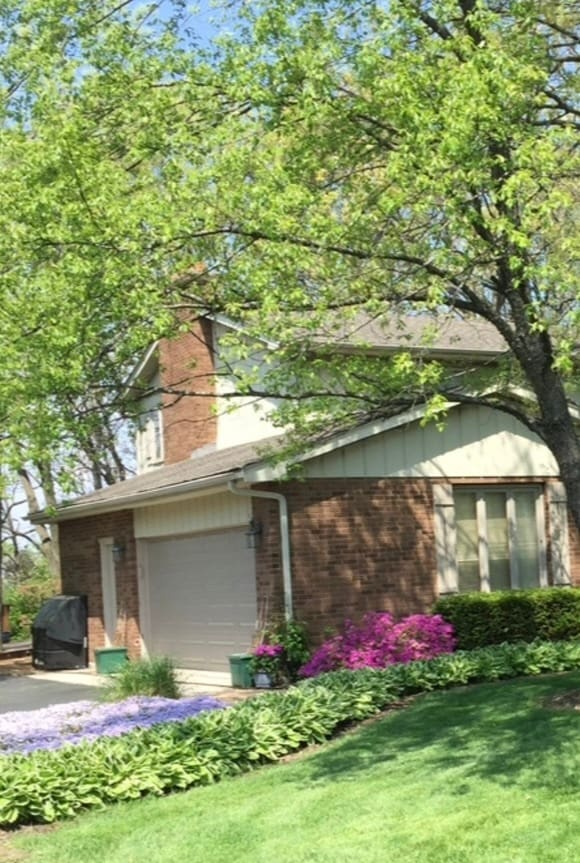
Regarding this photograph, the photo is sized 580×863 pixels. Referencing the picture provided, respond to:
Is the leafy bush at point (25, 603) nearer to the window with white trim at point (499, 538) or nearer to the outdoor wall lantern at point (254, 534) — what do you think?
the outdoor wall lantern at point (254, 534)

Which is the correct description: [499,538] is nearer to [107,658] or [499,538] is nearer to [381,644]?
[381,644]

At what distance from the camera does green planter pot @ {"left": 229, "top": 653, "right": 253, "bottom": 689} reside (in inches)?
607

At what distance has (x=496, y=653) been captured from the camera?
46.4 ft

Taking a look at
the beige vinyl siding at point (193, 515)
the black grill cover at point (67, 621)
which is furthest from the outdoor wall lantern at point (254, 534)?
the black grill cover at point (67, 621)

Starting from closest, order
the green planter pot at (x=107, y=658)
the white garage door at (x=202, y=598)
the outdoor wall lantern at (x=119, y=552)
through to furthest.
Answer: the white garage door at (x=202, y=598) → the green planter pot at (x=107, y=658) → the outdoor wall lantern at (x=119, y=552)

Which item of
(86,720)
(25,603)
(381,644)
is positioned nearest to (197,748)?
(86,720)

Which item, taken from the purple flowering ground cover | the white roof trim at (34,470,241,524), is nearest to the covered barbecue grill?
the white roof trim at (34,470,241,524)

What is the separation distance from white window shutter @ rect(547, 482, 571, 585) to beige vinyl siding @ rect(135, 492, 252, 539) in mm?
5255

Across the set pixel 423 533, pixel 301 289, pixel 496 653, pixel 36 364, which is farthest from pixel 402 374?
pixel 423 533

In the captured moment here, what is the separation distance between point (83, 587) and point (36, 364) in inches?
434

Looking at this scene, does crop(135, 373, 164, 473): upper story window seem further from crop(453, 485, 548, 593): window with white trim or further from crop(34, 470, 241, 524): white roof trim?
crop(453, 485, 548, 593): window with white trim

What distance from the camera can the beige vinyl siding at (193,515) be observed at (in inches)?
664

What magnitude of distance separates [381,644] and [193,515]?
184 inches

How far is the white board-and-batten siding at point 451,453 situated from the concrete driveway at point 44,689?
5056mm
